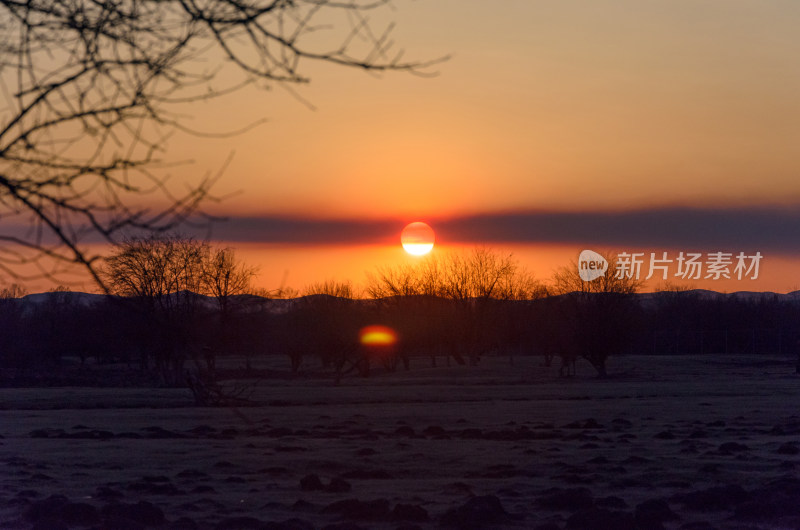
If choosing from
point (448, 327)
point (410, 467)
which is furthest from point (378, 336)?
point (410, 467)

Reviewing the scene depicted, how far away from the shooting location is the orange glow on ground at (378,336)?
3056 inches

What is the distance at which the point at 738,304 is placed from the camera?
423 ft

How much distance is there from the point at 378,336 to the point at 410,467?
67.0 meters

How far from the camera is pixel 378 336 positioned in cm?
8181

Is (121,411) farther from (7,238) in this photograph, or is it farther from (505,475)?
(7,238)

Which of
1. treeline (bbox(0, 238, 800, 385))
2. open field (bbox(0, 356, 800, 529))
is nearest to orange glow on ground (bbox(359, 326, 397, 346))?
treeline (bbox(0, 238, 800, 385))

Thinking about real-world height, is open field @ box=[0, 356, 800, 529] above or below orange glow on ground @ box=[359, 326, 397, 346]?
below

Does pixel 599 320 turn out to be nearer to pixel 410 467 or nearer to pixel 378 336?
pixel 378 336

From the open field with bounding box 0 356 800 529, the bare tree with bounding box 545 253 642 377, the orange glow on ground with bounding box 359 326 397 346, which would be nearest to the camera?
the open field with bounding box 0 356 800 529

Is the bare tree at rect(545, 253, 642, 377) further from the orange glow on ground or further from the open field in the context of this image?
the open field

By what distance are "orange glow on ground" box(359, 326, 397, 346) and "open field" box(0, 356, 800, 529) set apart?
44.8 m

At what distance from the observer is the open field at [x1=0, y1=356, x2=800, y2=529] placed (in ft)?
31.4

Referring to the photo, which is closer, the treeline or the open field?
the open field

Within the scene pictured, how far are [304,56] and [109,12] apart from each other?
959 mm
